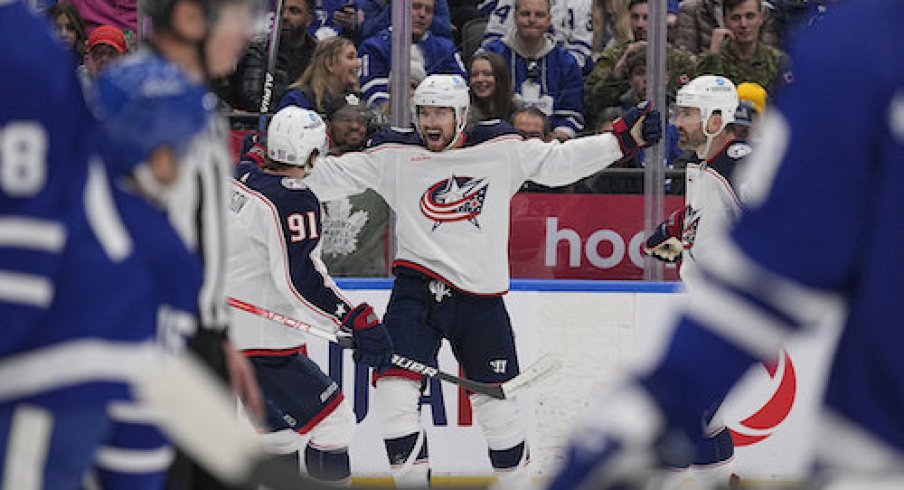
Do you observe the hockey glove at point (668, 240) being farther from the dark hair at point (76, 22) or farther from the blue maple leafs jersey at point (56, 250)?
the blue maple leafs jersey at point (56, 250)

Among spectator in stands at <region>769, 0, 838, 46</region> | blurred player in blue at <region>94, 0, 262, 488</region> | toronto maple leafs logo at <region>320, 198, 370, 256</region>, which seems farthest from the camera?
spectator in stands at <region>769, 0, 838, 46</region>

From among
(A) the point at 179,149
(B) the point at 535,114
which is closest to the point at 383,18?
(B) the point at 535,114

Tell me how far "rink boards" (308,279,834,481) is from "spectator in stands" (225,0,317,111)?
806 mm

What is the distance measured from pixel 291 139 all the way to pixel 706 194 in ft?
4.65

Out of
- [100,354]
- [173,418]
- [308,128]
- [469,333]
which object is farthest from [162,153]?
[469,333]

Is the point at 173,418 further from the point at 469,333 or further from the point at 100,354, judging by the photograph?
the point at 469,333

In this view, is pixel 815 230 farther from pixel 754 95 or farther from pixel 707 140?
pixel 754 95

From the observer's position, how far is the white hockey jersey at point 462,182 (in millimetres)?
5633

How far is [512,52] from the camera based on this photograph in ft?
21.5

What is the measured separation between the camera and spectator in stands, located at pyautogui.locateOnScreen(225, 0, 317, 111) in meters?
6.43

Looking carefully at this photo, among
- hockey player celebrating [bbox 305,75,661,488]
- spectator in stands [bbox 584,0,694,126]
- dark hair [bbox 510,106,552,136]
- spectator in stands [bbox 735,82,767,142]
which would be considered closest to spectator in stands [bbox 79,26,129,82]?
hockey player celebrating [bbox 305,75,661,488]

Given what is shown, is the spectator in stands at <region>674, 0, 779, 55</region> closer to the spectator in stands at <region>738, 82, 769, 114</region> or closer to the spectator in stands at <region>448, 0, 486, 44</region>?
the spectator in stands at <region>738, 82, 769, 114</region>

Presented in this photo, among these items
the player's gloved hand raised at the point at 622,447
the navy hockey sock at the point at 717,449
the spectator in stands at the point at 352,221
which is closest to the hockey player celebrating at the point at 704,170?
the navy hockey sock at the point at 717,449

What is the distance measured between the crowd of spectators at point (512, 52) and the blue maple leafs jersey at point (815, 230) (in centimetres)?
485
